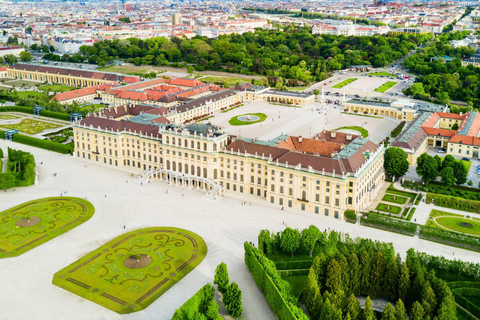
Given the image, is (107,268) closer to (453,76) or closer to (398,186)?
(398,186)

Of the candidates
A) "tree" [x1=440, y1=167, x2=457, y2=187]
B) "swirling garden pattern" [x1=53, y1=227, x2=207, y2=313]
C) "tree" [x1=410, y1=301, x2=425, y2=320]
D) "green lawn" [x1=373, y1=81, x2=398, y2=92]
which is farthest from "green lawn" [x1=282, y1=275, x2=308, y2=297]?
"green lawn" [x1=373, y1=81, x2=398, y2=92]

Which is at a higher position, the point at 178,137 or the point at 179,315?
the point at 178,137

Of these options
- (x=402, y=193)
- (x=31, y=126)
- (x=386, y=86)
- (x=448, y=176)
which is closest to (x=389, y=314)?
(x=402, y=193)

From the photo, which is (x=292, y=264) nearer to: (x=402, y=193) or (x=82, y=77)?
(x=402, y=193)

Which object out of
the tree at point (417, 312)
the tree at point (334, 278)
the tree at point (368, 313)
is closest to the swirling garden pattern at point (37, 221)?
the tree at point (334, 278)

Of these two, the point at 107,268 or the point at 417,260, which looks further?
the point at 107,268

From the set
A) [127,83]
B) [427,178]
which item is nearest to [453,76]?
[427,178]
